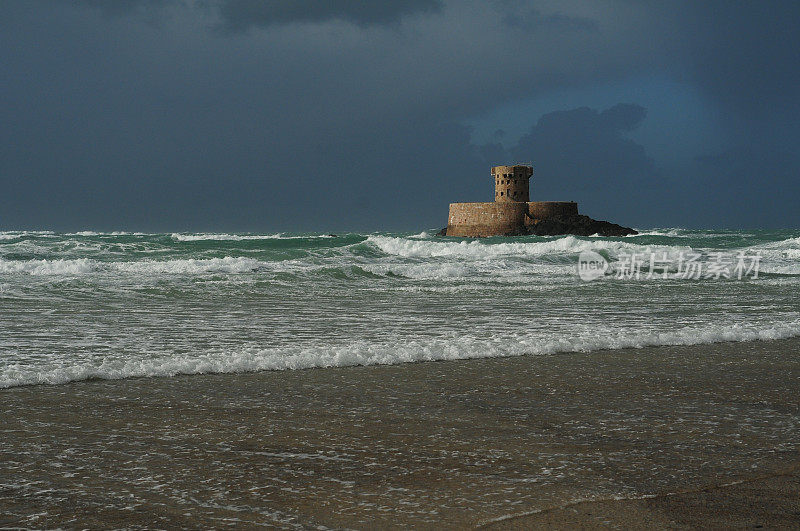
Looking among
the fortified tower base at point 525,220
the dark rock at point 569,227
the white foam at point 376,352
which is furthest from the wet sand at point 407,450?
the fortified tower base at point 525,220

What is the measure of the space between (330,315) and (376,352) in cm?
303

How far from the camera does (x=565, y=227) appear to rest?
203ft

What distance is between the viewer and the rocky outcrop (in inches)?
2437

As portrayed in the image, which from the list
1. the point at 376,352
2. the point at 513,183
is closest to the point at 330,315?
the point at 376,352

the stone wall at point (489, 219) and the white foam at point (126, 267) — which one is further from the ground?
the stone wall at point (489, 219)

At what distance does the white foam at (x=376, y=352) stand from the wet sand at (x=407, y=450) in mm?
270

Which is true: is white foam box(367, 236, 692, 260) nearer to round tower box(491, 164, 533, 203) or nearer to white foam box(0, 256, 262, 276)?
white foam box(0, 256, 262, 276)

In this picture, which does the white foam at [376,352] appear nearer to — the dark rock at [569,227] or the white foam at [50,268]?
the white foam at [50,268]

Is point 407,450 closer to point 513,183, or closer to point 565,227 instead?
point 565,227

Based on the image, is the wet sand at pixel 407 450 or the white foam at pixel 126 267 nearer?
the wet sand at pixel 407 450

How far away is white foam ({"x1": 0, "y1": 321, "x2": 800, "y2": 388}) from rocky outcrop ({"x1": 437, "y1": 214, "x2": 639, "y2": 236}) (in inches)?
2196

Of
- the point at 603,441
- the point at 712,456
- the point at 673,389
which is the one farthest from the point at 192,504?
the point at 673,389

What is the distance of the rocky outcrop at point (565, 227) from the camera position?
61.9m

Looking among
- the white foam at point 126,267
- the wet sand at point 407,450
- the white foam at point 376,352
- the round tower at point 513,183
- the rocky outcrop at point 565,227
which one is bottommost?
the wet sand at point 407,450
